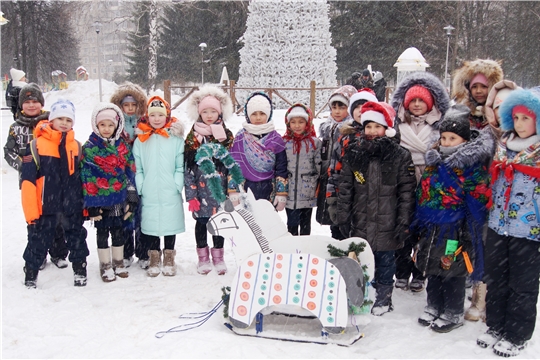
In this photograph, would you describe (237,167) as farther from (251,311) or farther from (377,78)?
(377,78)

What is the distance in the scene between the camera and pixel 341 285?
3008 mm

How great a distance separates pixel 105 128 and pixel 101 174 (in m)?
0.43

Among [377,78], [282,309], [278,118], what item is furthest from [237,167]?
[278,118]

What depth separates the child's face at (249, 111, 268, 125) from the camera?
4.16 m

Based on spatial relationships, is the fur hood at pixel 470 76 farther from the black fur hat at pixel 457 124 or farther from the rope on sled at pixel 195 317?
the rope on sled at pixel 195 317

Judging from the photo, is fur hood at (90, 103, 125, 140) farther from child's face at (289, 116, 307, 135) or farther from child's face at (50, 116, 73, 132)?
child's face at (289, 116, 307, 135)

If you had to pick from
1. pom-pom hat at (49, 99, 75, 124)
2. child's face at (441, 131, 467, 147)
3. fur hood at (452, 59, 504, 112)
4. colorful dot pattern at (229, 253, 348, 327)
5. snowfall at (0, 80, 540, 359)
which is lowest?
snowfall at (0, 80, 540, 359)

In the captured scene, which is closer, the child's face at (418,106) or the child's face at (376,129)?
the child's face at (376,129)

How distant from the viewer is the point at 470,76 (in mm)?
3732

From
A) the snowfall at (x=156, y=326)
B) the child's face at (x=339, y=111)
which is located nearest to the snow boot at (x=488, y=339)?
the snowfall at (x=156, y=326)

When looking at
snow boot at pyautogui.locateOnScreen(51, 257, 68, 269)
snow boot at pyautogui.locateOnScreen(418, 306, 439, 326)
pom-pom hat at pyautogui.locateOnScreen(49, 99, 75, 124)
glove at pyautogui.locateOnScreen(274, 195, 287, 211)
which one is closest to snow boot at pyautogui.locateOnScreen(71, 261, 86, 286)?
snow boot at pyautogui.locateOnScreen(51, 257, 68, 269)

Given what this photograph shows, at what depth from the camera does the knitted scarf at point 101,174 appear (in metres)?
3.93

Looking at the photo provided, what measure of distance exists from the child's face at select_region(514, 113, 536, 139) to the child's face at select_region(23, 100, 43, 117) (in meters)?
4.41

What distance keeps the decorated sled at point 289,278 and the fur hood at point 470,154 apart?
822 millimetres
